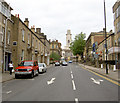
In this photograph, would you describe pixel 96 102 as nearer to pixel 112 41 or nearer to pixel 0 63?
pixel 0 63

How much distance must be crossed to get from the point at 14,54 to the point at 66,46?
12674 centimetres

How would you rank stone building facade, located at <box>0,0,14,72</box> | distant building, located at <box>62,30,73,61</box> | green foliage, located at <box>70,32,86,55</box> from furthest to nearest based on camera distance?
distant building, located at <box>62,30,73,61</box>
green foliage, located at <box>70,32,86,55</box>
stone building facade, located at <box>0,0,14,72</box>

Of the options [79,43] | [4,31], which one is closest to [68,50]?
[79,43]

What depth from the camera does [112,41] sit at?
3269 cm

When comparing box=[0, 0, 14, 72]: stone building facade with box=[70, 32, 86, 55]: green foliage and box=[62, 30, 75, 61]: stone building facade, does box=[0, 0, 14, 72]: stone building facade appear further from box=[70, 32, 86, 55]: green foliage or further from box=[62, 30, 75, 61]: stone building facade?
box=[62, 30, 75, 61]: stone building facade

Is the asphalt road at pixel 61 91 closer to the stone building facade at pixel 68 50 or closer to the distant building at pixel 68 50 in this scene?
the stone building facade at pixel 68 50

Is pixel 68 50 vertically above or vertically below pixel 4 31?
above

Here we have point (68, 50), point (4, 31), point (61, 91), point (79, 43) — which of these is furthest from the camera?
point (68, 50)

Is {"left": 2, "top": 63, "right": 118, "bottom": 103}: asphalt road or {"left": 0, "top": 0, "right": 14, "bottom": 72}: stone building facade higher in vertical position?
{"left": 0, "top": 0, "right": 14, "bottom": 72}: stone building facade

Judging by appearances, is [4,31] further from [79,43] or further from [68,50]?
[68,50]

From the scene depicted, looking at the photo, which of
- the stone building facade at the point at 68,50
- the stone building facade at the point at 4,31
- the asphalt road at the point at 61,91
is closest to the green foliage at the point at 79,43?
the stone building facade at the point at 4,31

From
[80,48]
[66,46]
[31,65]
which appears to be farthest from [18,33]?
[66,46]

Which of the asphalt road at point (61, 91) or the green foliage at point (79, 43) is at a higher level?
the green foliage at point (79, 43)

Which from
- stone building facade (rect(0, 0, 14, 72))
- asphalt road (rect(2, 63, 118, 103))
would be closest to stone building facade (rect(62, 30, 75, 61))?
stone building facade (rect(0, 0, 14, 72))
